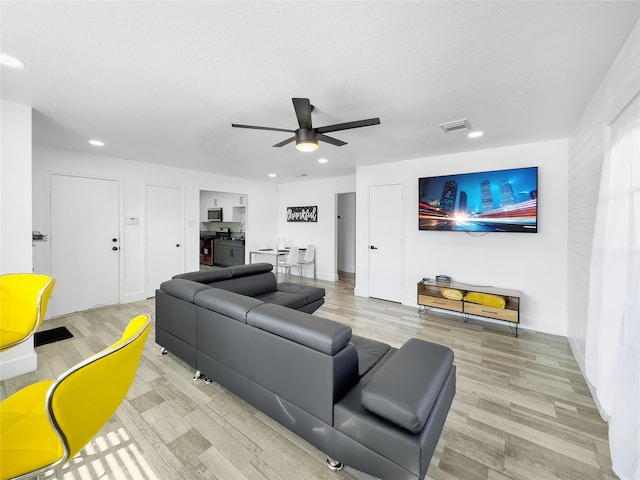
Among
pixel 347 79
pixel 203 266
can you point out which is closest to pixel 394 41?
pixel 347 79

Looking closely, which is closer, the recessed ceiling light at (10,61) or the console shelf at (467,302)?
the recessed ceiling light at (10,61)

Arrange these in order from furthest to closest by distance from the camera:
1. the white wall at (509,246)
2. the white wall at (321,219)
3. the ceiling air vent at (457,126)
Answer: the white wall at (321,219) < the white wall at (509,246) < the ceiling air vent at (457,126)

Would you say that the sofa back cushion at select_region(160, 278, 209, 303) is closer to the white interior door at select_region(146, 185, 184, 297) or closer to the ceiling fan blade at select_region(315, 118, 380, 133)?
the ceiling fan blade at select_region(315, 118, 380, 133)

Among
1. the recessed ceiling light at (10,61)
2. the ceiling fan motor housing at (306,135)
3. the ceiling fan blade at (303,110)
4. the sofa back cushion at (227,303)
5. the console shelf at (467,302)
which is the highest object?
the recessed ceiling light at (10,61)

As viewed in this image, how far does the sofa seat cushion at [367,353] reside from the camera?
1.85 metres

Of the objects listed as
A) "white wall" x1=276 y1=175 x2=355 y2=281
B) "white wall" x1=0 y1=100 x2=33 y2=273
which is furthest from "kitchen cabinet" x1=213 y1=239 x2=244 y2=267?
"white wall" x1=0 y1=100 x2=33 y2=273

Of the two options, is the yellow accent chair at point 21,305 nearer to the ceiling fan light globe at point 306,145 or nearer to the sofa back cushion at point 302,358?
the sofa back cushion at point 302,358

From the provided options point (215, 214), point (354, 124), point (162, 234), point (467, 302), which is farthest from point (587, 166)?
point (215, 214)

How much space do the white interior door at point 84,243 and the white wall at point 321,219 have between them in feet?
12.6

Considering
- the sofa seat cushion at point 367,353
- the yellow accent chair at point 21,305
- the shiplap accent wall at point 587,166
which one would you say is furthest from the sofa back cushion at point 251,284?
the shiplap accent wall at point 587,166

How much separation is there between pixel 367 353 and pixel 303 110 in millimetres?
1995

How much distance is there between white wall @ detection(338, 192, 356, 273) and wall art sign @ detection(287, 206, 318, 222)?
1203 mm

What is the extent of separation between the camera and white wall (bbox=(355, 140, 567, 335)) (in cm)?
349

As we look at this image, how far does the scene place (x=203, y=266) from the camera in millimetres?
8695
